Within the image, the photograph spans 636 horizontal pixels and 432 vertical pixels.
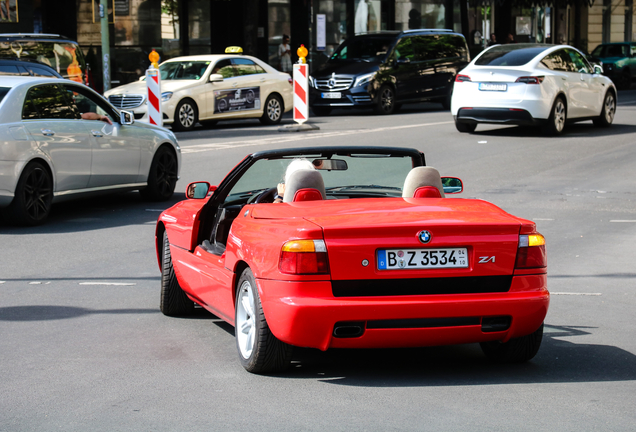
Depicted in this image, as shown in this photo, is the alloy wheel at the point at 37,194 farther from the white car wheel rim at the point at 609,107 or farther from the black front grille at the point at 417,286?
the white car wheel rim at the point at 609,107

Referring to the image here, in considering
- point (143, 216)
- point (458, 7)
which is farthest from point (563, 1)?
point (143, 216)

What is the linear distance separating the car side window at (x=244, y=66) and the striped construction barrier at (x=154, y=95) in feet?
12.8

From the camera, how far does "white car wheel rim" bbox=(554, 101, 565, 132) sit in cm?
1936

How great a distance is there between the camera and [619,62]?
133 feet

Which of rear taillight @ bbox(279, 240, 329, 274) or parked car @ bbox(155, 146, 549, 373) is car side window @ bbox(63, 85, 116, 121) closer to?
parked car @ bbox(155, 146, 549, 373)

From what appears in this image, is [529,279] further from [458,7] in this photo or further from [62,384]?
[458,7]

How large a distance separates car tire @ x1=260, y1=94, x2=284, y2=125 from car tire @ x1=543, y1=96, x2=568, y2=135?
679cm

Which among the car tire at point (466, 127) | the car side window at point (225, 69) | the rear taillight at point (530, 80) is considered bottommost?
the car tire at point (466, 127)

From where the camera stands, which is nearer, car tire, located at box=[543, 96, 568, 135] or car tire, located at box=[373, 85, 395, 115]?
car tire, located at box=[543, 96, 568, 135]

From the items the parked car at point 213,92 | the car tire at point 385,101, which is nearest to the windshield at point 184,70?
the parked car at point 213,92

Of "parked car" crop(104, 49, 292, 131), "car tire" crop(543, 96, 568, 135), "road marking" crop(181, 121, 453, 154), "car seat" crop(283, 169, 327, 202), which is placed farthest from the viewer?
"parked car" crop(104, 49, 292, 131)

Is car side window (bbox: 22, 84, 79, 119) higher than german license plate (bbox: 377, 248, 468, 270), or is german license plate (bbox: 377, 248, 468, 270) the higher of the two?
car side window (bbox: 22, 84, 79, 119)

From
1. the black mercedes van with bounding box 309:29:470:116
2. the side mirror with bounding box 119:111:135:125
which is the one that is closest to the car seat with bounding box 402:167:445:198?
the side mirror with bounding box 119:111:135:125

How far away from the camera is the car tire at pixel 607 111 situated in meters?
21.0
